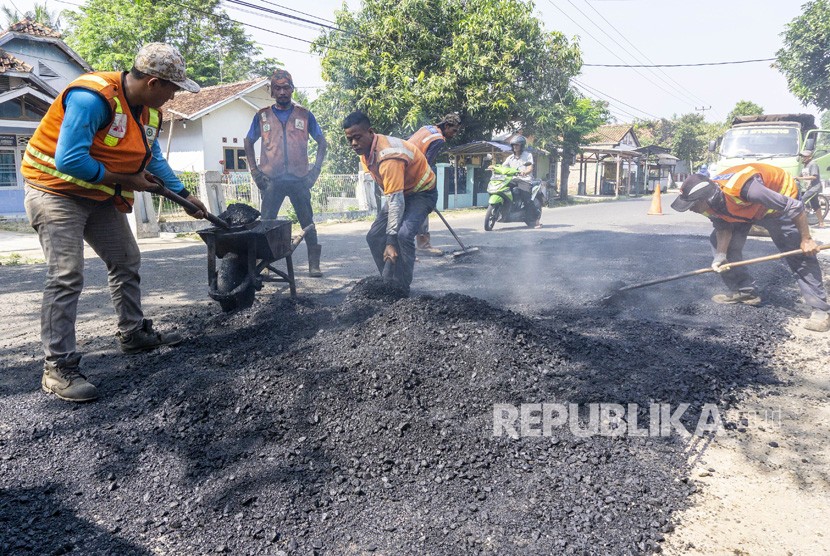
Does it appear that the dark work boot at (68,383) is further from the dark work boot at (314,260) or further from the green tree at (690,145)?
the green tree at (690,145)

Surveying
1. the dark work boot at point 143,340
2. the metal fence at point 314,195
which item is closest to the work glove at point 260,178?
the dark work boot at point 143,340

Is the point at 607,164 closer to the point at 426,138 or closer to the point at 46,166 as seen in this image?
the point at 426,138

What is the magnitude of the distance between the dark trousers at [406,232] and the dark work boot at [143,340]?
1767 mm

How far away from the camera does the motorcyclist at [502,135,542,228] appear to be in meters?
10.4

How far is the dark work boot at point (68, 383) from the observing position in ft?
9.12

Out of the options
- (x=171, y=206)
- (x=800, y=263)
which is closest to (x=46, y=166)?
(x=800, y=263)

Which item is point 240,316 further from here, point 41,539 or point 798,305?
point 798,305

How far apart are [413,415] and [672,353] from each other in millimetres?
1892

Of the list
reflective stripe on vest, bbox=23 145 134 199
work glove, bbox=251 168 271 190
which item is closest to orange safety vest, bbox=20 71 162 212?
reflective stripe on vest, bbox=23 145 134 199

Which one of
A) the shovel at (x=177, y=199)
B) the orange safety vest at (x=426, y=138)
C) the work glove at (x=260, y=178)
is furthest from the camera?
the orange safety vest at (x=426, y=138)

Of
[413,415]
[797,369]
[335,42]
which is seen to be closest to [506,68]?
[335,42]

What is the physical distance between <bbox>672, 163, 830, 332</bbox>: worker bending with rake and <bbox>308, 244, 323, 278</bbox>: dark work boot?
3.43 metres

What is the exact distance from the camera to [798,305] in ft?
16.6

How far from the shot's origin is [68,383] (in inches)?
110
